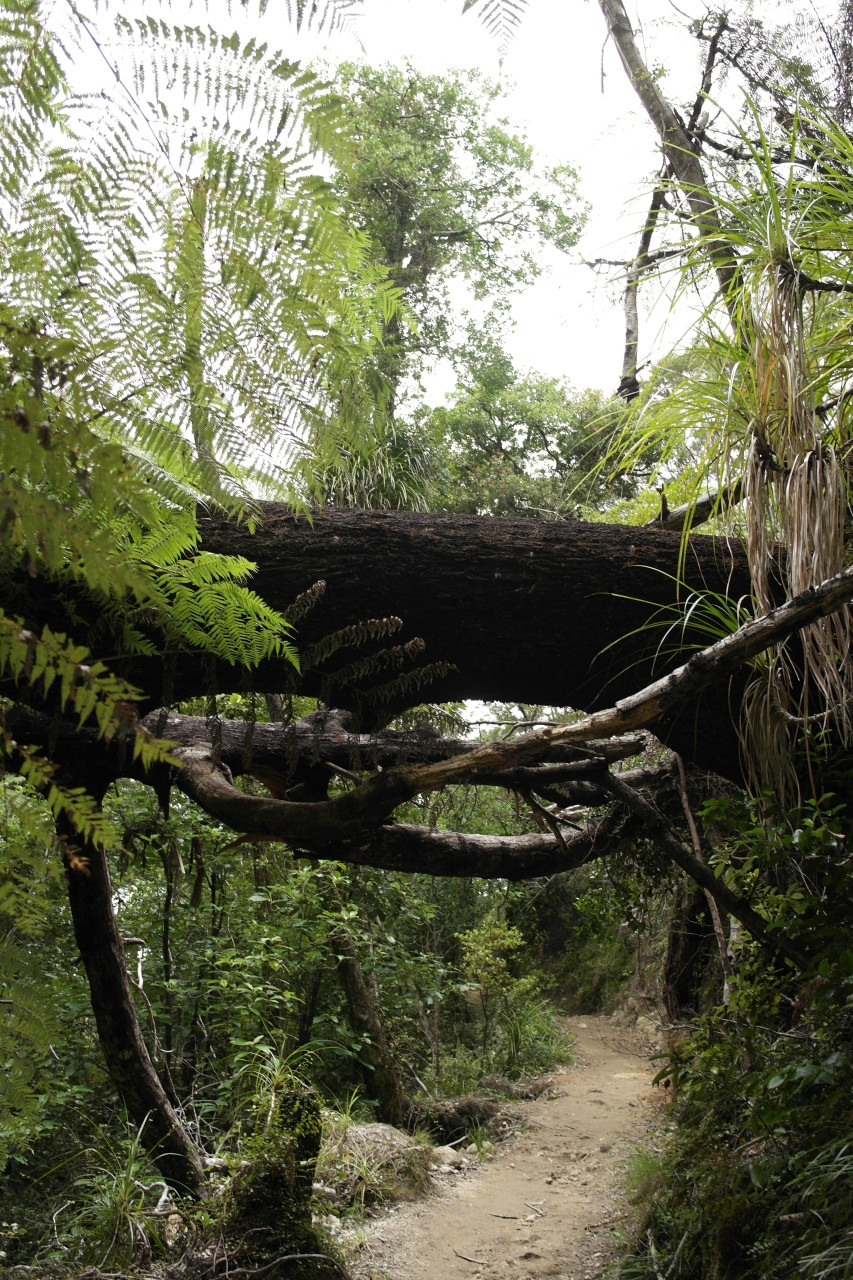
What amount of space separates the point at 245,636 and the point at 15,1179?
14.0 feet

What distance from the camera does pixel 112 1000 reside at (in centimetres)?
306

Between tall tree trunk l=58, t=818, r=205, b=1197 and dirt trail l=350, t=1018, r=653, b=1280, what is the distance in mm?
1576

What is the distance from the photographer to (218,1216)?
11.7 feet

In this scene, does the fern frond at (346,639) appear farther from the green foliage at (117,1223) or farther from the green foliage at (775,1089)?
the green foliage at (117,1223)

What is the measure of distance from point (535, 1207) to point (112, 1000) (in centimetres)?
345

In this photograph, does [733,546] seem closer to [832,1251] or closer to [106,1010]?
[832,1251]

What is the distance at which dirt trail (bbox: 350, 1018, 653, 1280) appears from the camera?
14.6ft

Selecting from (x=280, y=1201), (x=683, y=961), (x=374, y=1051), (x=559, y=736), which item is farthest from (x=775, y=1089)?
(x=374, y=1051)

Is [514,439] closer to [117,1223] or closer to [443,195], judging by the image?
[443,195]

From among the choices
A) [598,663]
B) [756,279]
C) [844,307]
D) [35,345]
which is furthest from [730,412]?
[35,345]

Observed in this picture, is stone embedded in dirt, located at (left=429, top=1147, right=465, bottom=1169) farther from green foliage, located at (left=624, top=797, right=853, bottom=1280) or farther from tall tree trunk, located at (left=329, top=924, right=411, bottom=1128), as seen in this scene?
green foliage, located at (left=624, top=797, right=853, bottom=1280)

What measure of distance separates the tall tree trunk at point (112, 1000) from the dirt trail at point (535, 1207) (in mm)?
1576

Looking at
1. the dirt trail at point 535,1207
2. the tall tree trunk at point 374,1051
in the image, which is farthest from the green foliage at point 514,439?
the dirt trail at point 535,1207

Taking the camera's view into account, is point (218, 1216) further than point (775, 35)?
No
